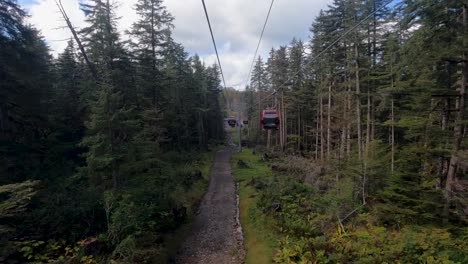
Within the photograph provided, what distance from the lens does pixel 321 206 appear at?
42.3ft

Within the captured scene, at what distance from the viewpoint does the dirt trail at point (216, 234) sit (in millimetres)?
10016

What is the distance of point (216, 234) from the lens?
11.9 metres

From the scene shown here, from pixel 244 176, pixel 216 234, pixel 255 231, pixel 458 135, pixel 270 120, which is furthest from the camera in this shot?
pixel 270 120

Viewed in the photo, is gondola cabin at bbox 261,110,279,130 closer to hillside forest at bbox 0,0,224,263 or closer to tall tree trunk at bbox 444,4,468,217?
hillside forest at bbox 0,0,224,263

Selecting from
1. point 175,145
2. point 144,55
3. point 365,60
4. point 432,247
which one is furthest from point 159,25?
point 432,247

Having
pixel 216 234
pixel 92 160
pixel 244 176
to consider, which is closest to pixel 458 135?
pixel 216 234

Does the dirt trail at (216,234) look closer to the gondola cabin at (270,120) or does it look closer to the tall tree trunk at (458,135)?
the gondola cabin at (270,120)

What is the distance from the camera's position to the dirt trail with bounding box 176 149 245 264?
394 inches

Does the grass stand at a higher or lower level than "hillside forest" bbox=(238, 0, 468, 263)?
lower

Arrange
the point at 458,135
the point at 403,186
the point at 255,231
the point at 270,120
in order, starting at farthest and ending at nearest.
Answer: the point at 270,120, the point at 255,231, the point at 403,186, the point at 458,135

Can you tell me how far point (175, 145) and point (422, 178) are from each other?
25527 mm

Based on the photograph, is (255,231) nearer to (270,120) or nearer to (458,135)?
(458,135)

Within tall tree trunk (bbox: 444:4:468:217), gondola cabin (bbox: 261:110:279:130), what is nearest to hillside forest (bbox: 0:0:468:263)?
tall tree trunk (bbox: 444:4:468:217)

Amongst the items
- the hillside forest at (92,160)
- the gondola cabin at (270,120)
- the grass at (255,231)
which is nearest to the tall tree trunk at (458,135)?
the grass at (255,231)
